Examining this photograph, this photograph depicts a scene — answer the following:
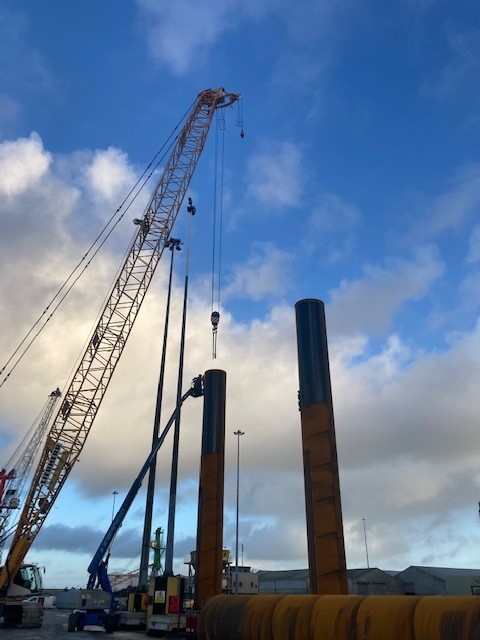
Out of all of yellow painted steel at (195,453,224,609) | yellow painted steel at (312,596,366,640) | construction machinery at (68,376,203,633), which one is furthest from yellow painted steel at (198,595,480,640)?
construction machinery at (68,376,203,633)

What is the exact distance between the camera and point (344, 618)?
11.9 m

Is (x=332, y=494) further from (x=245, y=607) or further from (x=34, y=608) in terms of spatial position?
(x=34, y=608)

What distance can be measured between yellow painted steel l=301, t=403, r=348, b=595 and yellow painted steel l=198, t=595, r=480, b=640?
585 centimetres

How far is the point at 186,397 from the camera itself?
4434 cm

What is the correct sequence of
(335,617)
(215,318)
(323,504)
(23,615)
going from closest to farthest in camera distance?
(335,617), (323,504), (23,615), (215,318)

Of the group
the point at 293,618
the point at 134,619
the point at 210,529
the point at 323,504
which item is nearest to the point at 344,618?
the point at 293,618

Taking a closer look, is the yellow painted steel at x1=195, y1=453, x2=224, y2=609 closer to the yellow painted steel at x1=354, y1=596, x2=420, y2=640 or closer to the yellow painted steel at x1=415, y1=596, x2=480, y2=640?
the yellow painted steel at x1=354, y1=596, x2=420, y2=640

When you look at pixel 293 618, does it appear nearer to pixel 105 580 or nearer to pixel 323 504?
pixel 323 504

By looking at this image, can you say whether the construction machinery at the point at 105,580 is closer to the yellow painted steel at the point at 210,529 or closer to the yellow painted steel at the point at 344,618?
the yellow painted steel at the point at 210,529

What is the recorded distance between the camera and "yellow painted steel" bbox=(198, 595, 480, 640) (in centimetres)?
991

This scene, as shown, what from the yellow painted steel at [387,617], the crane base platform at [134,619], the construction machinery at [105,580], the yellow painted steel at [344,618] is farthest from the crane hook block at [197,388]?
the yellow painted steel at [387,617]

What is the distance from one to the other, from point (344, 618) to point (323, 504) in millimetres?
10420

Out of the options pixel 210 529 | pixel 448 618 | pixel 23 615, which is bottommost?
pixel 23 615

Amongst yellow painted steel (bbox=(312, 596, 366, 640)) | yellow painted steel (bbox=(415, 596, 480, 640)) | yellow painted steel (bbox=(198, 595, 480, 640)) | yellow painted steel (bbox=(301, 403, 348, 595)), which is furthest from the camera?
yellow painted steel (bbox=(301, 403, 348, 595))
